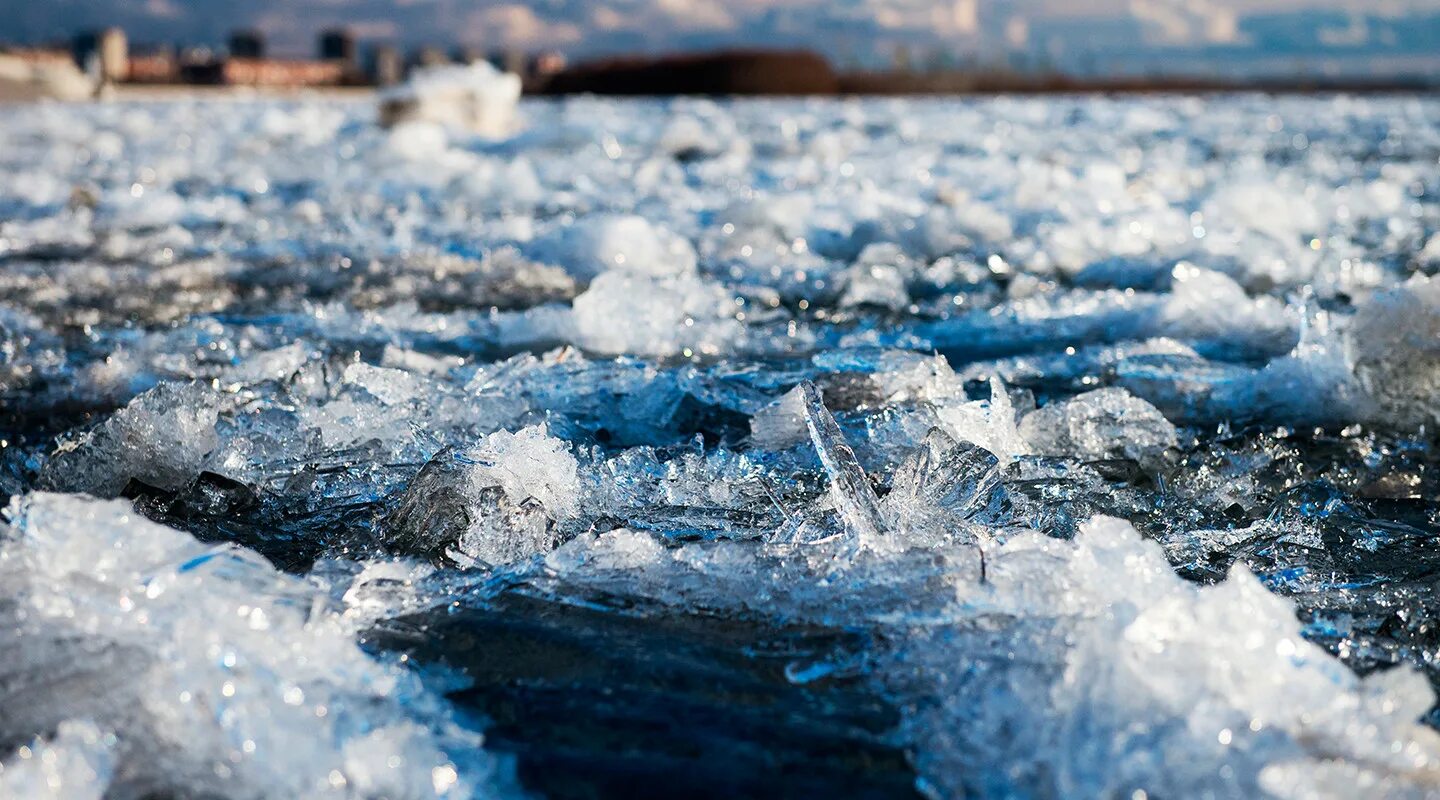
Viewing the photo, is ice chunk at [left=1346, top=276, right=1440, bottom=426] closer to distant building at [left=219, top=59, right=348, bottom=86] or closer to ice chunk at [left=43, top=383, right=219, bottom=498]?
ice chunk at [left=43, top=383, right=219, bottom=498]

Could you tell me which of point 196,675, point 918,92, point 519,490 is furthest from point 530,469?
point 918,92

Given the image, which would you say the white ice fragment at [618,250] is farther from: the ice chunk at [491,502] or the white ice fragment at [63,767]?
the white ice fragment at [63,767]

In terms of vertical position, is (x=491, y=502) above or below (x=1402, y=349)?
below

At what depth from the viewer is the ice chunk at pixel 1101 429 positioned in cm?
221

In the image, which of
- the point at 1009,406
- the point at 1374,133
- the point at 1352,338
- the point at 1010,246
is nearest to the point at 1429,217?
the point at 1010,246

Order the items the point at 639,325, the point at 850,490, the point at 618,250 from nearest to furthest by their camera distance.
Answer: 1. the point at 850,490
2. the point at 639,325
3. the point at 618,250

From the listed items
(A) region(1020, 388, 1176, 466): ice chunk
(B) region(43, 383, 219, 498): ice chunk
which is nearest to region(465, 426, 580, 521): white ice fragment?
(B) region(43, 383, 219, 498): ice chunk

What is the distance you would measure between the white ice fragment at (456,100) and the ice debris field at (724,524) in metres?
8.69

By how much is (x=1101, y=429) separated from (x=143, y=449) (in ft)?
5.65

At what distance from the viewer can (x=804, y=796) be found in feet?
3.80

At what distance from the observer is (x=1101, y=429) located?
2273mm

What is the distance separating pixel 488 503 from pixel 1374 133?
1350 cm

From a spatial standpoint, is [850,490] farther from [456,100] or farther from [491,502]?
[456,100]

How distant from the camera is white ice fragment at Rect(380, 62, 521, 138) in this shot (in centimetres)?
1298
